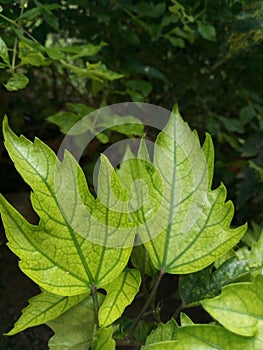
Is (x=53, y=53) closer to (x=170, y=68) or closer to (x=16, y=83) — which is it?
(x=16, y=83)

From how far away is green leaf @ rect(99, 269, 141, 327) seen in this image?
602mm

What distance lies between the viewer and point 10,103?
1.07 meters

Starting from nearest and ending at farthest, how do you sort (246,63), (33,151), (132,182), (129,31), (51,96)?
(33,151)
(132,182)
(129,31)
(246,63)
(51,96)

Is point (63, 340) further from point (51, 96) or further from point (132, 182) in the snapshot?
point (51, 96)

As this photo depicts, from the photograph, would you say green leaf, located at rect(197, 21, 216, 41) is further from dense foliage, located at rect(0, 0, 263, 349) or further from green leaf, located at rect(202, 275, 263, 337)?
green leaf, located at rect(202, 275, 263, 337)

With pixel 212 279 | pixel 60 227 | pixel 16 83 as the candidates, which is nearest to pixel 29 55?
pixel 16 83

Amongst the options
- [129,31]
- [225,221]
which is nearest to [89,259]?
[225,221]

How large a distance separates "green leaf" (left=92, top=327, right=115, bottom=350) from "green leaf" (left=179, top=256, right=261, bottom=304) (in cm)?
15

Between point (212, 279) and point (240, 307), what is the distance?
135 millimetres

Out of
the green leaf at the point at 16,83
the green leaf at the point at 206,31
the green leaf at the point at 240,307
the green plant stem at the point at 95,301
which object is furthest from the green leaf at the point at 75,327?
the green leaf at the point at 206,31

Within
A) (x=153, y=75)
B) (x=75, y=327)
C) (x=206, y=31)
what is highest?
(x=206, y=31)

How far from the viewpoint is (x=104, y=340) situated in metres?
0.58

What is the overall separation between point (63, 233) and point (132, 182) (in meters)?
0.14

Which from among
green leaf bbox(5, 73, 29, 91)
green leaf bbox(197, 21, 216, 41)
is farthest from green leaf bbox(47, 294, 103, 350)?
green leaf bbox(197, 21, 216, 41)
